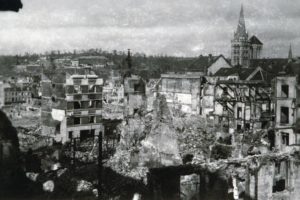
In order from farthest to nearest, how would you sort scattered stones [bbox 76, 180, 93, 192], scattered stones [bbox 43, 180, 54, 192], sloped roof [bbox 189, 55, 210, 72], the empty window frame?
sloped roof [bbox 189, 55, 210, 72], the empty window frame, scattered stones [bbox 76, 180, 93, 192], scattered stones [bbox 43, 180, 54, 192]

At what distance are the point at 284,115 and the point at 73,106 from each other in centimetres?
2311

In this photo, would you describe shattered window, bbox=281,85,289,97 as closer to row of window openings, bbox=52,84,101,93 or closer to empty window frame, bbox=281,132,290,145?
empty window frame, bbox=281,132,290,145

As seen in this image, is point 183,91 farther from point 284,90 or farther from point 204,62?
point 284,90

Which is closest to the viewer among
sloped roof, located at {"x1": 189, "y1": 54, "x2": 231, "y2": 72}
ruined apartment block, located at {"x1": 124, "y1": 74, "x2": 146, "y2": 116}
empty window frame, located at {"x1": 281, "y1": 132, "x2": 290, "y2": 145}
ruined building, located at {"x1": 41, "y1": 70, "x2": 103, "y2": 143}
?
empty window frame, located at {"x1": 281, "y1": 132, "x2": 290, "y2": 145}

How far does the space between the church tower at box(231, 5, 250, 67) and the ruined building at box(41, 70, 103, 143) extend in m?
46.5

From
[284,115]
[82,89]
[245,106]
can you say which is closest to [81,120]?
[82,89]

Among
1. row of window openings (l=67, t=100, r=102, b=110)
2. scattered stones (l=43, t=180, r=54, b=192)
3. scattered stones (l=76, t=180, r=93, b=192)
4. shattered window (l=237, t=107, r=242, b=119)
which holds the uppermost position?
row of window openings (l=67, t=100, r=102, b=110)

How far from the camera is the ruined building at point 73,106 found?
41906 millimetres

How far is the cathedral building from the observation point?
82562 millimetres

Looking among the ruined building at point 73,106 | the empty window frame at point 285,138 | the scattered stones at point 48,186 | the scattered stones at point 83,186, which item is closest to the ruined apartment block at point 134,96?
the ruined building at point 73,106

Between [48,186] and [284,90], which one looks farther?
[284,90]

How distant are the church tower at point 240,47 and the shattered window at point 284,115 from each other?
52.0 metres

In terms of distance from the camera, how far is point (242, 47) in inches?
3263

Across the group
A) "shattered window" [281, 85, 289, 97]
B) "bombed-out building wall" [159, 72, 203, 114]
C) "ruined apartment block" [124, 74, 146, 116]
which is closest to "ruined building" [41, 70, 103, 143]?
"ruined apartment block" [124, 74, 146, 116]
